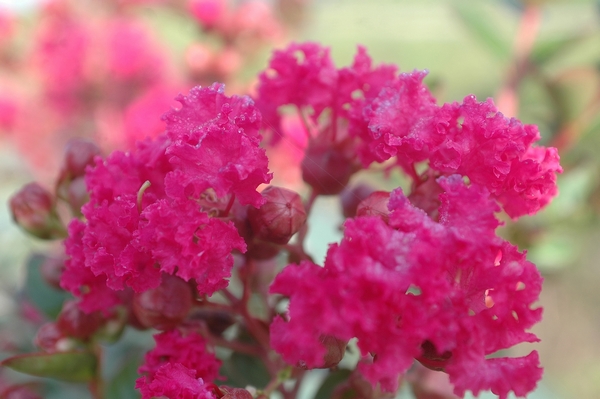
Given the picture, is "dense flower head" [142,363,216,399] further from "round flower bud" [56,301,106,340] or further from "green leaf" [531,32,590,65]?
"green leaf" [531,32,590,65]

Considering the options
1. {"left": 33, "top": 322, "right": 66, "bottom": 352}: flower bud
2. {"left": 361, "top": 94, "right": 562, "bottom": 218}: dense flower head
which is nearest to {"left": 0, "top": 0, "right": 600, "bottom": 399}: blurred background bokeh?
{"left": 33, "top": 322, "right": 66, "bottom": 352}: flower bud

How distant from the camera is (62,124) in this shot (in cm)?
166

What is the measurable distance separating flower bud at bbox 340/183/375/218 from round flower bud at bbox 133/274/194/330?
0.21 m

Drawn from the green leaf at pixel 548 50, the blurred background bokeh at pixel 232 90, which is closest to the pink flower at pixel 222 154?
the blurred background bokeh at pixel 232 90

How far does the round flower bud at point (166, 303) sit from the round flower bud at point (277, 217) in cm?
10

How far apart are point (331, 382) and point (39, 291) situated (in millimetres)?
547

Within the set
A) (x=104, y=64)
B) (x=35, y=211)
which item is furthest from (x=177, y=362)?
(x=104, y=64)

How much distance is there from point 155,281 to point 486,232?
301 millimetres

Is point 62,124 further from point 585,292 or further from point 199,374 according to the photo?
point 585,292

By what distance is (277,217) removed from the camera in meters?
0.56

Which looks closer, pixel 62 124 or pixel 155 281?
pixel 155 281

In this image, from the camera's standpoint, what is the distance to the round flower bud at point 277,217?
56 cm

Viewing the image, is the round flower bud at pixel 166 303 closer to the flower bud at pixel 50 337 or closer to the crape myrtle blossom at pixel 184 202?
the crape myrtle blossom at pixel 184 202

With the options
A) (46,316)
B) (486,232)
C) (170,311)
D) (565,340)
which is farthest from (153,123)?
(565,340)
